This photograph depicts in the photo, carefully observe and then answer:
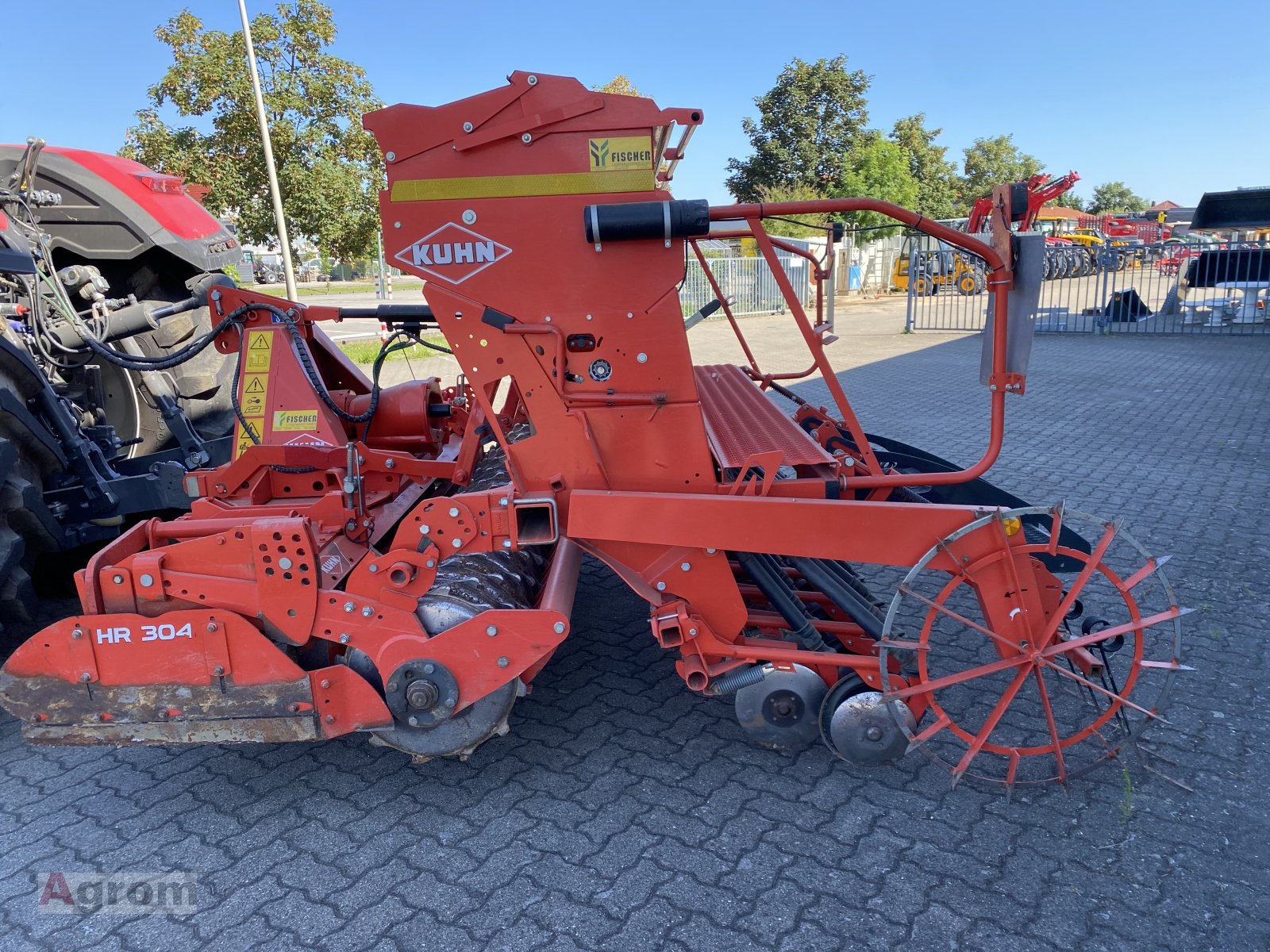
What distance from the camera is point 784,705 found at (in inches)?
115

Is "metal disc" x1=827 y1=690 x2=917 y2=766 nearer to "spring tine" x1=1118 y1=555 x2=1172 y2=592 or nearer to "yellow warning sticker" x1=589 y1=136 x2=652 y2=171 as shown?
→ "spring tine" x1=1118 y1=555 x2=1172 y2=592

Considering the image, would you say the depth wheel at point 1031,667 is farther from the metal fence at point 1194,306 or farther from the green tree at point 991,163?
the green tree at point 991,163

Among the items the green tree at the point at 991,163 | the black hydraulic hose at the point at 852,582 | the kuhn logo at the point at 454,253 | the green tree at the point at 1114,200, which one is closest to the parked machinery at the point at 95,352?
the kuhn logo at the point at 454,253

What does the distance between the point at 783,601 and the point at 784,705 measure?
0.35 metres

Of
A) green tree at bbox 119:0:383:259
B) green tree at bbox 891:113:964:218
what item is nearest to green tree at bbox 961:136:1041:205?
green tree at bbox 891:113:964:218

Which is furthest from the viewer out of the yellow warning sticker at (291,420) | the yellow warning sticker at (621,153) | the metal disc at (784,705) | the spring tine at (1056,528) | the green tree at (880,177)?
the green tree at (880,177)

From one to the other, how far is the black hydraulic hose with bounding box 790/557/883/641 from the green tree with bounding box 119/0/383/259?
13713 mm

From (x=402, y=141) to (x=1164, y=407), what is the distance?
28.3 feet

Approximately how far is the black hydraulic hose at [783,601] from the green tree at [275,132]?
44.8 ft

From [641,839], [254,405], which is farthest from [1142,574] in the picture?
[254,405]

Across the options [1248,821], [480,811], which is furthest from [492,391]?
[1248,821]

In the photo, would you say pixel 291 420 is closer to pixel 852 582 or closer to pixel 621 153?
pixel 621 153

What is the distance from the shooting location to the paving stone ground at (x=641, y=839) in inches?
91.9

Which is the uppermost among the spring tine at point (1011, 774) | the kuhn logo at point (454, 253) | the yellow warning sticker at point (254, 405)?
the kuhn logo at point (454, 253)
